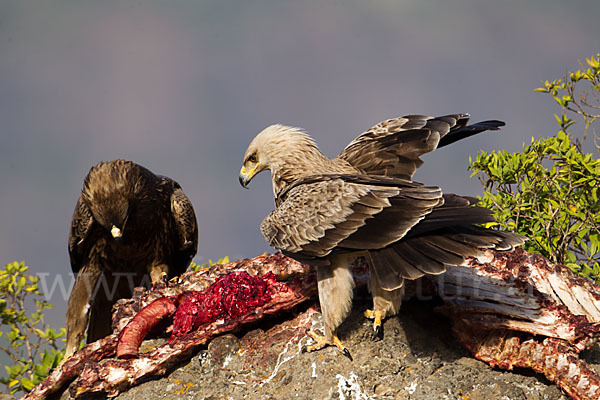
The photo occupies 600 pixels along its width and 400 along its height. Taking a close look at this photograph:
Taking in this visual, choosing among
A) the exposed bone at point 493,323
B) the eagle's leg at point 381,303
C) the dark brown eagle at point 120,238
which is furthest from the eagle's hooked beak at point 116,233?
the eagle's leg at point 381,303

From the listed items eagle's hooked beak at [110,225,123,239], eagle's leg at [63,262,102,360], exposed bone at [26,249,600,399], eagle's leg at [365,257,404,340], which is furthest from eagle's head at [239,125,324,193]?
eagle's leg at [63,262,102,360]

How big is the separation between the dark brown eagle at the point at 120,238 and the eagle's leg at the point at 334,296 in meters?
3.04

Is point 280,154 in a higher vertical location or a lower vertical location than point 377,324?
higher

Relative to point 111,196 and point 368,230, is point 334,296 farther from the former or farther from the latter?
point 111,196

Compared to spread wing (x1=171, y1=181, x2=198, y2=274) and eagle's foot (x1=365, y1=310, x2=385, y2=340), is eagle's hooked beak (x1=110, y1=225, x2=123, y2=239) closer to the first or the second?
spread wing (x1=171, y1=181, x2=198, y2=274)

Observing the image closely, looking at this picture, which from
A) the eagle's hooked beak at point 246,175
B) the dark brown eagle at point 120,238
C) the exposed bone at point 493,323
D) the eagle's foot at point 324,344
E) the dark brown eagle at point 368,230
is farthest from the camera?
the dark brown eagle at point 120,238

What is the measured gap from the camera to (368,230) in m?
4.43

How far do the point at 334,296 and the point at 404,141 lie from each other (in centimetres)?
198

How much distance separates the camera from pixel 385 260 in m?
4.31

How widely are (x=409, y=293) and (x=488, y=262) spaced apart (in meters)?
0.81

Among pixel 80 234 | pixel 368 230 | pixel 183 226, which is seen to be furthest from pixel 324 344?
pixel 80 234

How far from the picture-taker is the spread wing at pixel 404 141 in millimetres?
5785

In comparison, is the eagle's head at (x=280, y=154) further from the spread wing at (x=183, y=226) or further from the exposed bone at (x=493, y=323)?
the spread wing at (x=183, y=226)

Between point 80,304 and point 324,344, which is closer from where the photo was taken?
point 324,344
